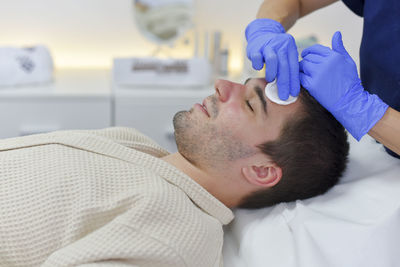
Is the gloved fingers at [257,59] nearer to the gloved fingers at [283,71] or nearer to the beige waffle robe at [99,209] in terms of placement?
the gloved fingers at [283,71]

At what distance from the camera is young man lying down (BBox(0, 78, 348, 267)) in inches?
37.0

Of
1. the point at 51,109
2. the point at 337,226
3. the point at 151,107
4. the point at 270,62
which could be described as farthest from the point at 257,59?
the point at 51,109

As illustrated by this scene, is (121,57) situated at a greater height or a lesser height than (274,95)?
lesser

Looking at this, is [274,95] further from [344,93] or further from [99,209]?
[99,209]

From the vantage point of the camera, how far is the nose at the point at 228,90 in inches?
45.1

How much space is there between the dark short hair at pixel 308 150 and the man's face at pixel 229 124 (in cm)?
2

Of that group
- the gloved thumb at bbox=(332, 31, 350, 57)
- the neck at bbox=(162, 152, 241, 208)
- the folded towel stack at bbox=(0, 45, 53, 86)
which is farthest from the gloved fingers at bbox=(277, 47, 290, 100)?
the folded towel stack at bbox=(0, 45, 53, 86)

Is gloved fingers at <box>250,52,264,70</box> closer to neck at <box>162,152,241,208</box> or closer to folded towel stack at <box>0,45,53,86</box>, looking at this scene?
neck at <box>162,152,241,208</box>

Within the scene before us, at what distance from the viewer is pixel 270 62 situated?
100cm

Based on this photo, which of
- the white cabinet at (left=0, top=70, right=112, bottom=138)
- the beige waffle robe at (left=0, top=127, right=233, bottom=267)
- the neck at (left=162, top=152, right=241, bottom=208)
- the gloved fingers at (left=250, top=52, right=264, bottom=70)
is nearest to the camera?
the beige waffle robe at (left=0, top=127, right=233, bottom=267)

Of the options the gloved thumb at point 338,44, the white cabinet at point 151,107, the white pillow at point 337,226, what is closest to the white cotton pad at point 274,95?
the gloved thumb at point 338,44

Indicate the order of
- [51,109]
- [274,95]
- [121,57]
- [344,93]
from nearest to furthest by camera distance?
[344,93], [274,95], [51,109], [121,57]

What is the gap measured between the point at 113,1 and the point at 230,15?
1.92 ft

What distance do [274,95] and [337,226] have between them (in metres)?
0.31
